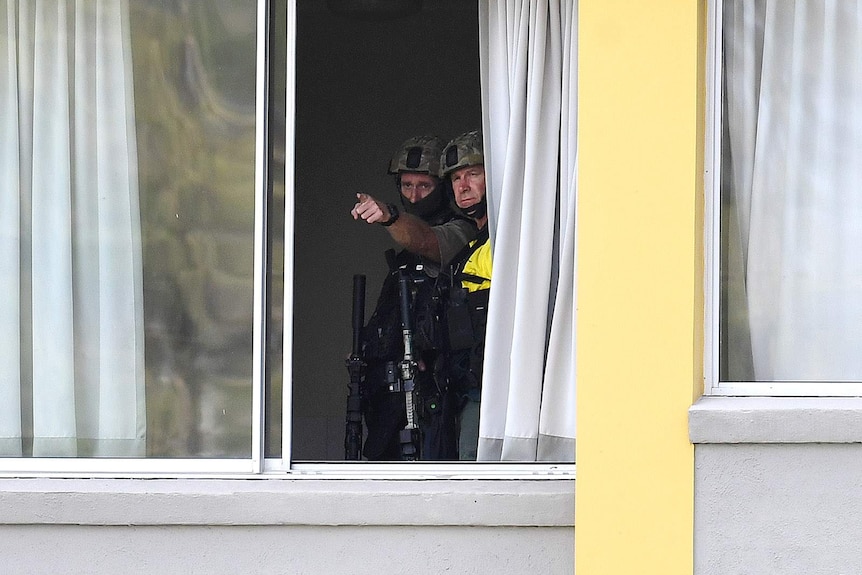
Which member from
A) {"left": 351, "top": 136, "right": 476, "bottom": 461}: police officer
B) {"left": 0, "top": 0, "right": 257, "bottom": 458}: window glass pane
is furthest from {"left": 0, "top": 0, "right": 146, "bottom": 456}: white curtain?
{"left": 351, "top": 136, "right": 476, "bottom": 461}: police officer

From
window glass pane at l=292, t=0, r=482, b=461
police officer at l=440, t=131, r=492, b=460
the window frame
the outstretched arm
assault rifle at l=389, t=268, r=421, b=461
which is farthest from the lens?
window glass pane at l=292, t=0, r=482, b=461

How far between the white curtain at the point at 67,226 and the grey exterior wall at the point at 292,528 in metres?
0.30

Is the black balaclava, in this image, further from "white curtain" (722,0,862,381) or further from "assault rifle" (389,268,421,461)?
"white curtain" (722,0,862,381)

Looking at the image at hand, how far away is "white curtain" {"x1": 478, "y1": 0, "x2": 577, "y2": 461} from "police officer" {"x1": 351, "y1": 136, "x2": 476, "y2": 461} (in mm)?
758

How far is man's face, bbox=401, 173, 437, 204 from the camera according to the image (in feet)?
16.6

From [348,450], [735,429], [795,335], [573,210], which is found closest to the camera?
[735,429]

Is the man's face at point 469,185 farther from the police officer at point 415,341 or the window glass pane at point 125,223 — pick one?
the window glass pane at point 125,223

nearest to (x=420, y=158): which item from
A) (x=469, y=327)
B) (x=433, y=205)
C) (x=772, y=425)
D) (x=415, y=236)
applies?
(x=433, y=205)

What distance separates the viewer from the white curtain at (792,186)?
10.2ft

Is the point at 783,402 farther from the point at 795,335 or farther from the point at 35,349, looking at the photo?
the point at 35,349

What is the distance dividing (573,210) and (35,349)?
1.79 metres

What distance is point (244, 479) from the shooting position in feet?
10.8

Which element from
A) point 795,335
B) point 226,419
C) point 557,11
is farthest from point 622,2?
point 226,419

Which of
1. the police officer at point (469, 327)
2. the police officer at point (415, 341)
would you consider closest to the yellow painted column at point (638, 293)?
the police officer at point (469, 327)
